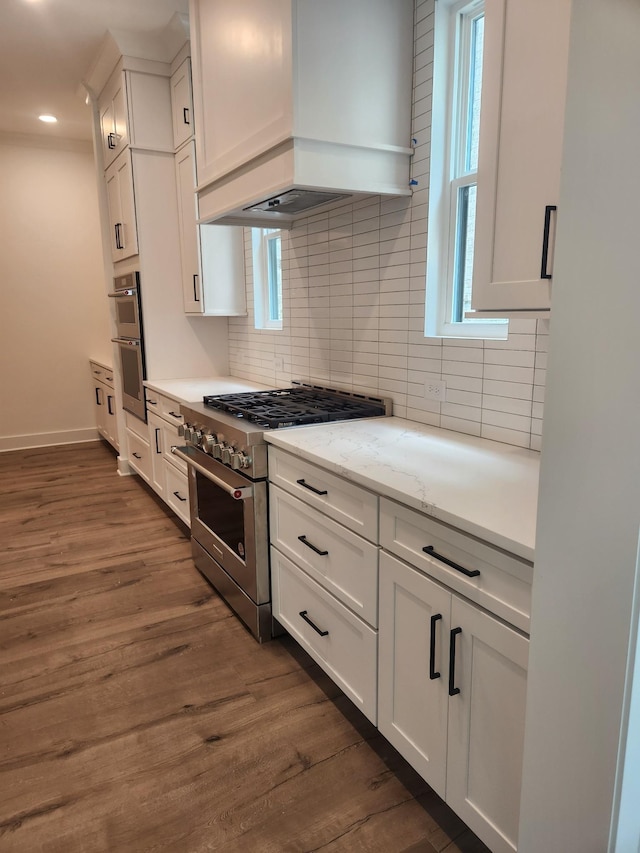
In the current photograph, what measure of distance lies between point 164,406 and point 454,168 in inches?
83.2

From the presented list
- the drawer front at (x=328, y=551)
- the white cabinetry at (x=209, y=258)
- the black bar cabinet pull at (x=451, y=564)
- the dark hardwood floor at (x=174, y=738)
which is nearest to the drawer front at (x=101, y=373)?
the white cabinetry at (x=209, y=258)

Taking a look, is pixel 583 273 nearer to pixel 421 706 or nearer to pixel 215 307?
pixel 421 706

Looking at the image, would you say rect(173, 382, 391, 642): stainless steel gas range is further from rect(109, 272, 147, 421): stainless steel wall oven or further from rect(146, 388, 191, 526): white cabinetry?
rect(109, 272, 147, 421): stainless steel wall oven

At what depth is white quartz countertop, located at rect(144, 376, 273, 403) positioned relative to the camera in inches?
121

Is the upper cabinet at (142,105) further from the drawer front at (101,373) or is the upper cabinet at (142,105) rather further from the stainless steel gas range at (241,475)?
the stainless steel gas range at (241,475)

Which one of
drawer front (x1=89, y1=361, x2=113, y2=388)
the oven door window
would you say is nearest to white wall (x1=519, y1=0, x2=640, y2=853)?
the oven door window

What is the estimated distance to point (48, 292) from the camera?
220 inches

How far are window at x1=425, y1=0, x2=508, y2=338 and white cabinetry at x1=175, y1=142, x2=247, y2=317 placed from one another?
1.84 m

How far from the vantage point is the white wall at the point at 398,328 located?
1810 millimetres

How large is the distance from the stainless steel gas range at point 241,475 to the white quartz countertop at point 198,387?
30cm

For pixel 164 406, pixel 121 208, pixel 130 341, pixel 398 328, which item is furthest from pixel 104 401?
pixel 398 328

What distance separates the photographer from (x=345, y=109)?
1.98 metres

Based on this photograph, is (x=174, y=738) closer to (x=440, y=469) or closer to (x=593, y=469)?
(x=440, y=469)

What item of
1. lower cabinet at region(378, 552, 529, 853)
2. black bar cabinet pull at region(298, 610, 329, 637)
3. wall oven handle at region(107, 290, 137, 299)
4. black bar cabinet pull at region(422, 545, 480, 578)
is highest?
wall oven handle at region(107, 290, 137, 299)
